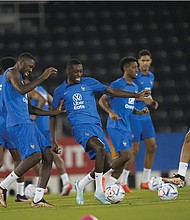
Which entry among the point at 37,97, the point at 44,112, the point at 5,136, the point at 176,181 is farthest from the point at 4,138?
the point at 176,181

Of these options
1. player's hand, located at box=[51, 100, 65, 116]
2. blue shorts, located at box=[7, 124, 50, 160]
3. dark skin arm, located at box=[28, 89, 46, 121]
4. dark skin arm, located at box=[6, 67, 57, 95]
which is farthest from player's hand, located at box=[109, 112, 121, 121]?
dark skin arm, located at box=[28, 89, 46, 121]

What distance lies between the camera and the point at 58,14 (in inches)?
833

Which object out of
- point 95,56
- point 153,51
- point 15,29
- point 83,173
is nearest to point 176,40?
point 153,51

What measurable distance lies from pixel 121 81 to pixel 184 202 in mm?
2901

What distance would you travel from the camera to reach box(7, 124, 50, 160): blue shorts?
28.8ft

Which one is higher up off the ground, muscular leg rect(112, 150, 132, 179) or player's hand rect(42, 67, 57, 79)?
player's hand rect(42, 67, 57, 79)

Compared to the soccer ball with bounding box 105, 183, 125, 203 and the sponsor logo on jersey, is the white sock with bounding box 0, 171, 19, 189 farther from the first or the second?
the sponsor logo on jersey

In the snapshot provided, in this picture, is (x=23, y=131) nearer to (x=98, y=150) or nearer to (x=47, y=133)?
(x=98, y=150)

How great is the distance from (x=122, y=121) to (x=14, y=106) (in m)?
2.61

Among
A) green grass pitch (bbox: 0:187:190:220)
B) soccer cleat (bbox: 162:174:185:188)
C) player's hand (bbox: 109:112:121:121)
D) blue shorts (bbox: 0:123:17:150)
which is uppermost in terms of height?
player's hand (bbox: 109:112:121:121)

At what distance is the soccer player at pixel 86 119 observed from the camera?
9328mm

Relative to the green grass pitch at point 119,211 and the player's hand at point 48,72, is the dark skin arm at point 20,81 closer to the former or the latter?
the player's hand at point 48,72

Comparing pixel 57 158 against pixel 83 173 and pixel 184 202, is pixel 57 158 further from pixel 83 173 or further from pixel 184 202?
pixel 184 202

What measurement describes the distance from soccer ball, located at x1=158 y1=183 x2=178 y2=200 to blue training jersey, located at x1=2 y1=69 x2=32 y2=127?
6.15 ft
